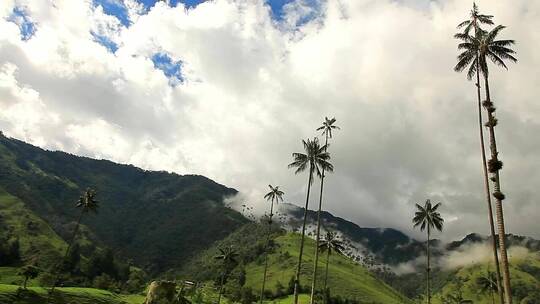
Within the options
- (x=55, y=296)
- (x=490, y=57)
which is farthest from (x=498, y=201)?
(x=55, y=296)

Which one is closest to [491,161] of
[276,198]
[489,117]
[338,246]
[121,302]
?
[489,117]

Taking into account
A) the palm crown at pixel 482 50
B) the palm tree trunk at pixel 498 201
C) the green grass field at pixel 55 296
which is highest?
the palm crown at pixel 482 50

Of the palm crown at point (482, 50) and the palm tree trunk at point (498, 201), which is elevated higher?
the palm crown at point (482, 50)

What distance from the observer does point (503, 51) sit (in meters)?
39.9

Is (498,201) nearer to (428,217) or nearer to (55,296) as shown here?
(428,217)

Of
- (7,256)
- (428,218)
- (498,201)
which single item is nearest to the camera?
(498,201)

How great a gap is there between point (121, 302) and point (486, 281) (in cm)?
10432

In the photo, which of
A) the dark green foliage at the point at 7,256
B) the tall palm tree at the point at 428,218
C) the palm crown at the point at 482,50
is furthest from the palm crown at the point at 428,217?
the dark green foliage at the point at 7,256

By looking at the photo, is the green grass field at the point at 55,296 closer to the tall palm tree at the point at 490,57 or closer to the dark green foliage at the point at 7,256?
the dark green foliage at the point at 7,256

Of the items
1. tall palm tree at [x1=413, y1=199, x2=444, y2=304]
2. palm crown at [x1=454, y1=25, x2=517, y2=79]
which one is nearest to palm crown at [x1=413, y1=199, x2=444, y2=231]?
tall palm tree at [x1=413, y1=199, x2=444, y2=304]

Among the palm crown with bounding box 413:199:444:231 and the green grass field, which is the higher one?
the palm crown with bounding box 413:199:444:231

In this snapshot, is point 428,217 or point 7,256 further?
point 7,256

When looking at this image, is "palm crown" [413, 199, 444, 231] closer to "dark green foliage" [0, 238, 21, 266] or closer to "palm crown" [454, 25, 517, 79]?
"palm crown" [454, 25, 517, 79]

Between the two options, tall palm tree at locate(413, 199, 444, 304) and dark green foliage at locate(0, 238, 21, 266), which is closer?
tall palm tree at locate(413, 199, 444, 304)
